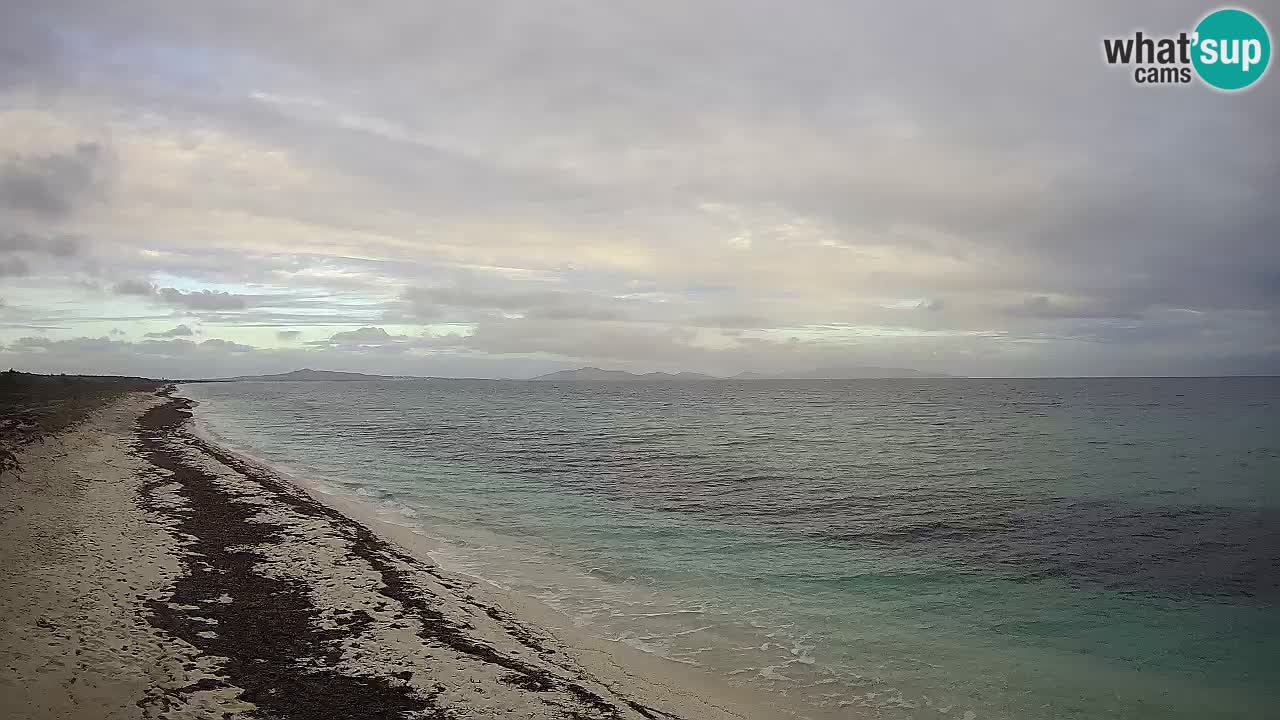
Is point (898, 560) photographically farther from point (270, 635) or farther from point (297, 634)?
point (270, 635)

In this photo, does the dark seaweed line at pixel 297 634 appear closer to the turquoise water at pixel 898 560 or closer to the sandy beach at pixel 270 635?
the sandy beach at pixel 270 635

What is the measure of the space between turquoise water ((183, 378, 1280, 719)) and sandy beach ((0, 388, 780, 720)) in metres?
1.71

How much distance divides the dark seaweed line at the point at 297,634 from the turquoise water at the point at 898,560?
7.76 ft

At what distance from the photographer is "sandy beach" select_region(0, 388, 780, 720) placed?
828 cm

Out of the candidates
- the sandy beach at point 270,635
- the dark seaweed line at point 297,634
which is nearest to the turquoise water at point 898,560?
the sandy beach at point 270,635

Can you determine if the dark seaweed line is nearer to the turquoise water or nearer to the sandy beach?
the sandy beach

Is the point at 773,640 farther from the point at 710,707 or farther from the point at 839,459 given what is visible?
the point at 839,459

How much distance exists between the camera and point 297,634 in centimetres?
1037

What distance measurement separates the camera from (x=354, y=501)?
24375 millimetres

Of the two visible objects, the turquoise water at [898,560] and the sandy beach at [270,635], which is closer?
the sandy beach at [270,635]

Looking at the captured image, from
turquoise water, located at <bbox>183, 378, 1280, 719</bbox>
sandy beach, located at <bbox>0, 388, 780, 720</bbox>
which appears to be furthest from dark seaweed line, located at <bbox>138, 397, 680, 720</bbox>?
turquoise water, located at <bbox>183, 378, 1280, 719</bbox>

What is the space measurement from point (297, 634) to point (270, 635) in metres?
0.38

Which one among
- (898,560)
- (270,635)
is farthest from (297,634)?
(898,560)

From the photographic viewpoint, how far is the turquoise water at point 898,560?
1091cm
